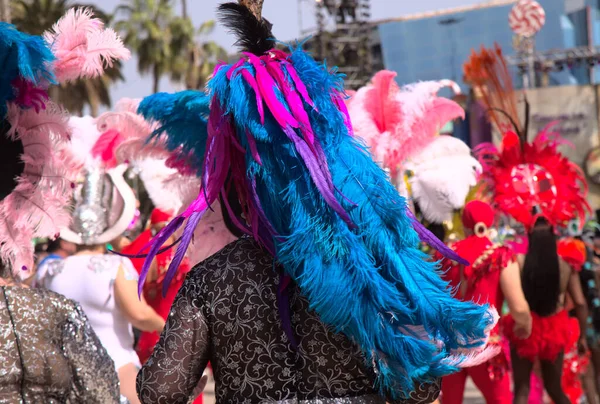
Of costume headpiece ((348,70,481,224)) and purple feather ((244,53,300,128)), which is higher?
purple feather ((244,53,300,128))

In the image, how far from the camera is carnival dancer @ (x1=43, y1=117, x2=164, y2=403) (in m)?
4.96

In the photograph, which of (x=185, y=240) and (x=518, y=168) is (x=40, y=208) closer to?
(x=185, y=240)

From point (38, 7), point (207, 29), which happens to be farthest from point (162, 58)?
point (38, 7)

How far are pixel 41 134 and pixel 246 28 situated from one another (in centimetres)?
122

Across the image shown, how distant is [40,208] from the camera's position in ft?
11.0

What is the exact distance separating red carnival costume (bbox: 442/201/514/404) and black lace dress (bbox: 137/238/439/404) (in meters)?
3.30

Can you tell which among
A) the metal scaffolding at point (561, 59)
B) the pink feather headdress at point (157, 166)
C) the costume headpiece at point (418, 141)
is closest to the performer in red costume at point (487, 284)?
the costume headpiece at point (418, 141)

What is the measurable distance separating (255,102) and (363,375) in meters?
0.80

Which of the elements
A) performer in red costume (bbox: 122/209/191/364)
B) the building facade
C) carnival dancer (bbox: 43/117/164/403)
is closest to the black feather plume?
carnival dancer (bbox: 43/117/164/403)

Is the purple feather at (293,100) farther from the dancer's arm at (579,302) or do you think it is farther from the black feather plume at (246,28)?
the dancer's arm at (579,302)

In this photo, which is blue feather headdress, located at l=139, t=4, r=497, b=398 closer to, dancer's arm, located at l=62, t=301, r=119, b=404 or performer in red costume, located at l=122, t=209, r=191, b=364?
dancer's arm, located at l=62, t=301, r=119, b=404

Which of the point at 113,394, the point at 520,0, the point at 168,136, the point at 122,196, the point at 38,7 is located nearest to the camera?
the point at 113,394

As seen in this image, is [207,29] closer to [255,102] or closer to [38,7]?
[38,7]

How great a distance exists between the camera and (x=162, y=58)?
3681 centimetres
